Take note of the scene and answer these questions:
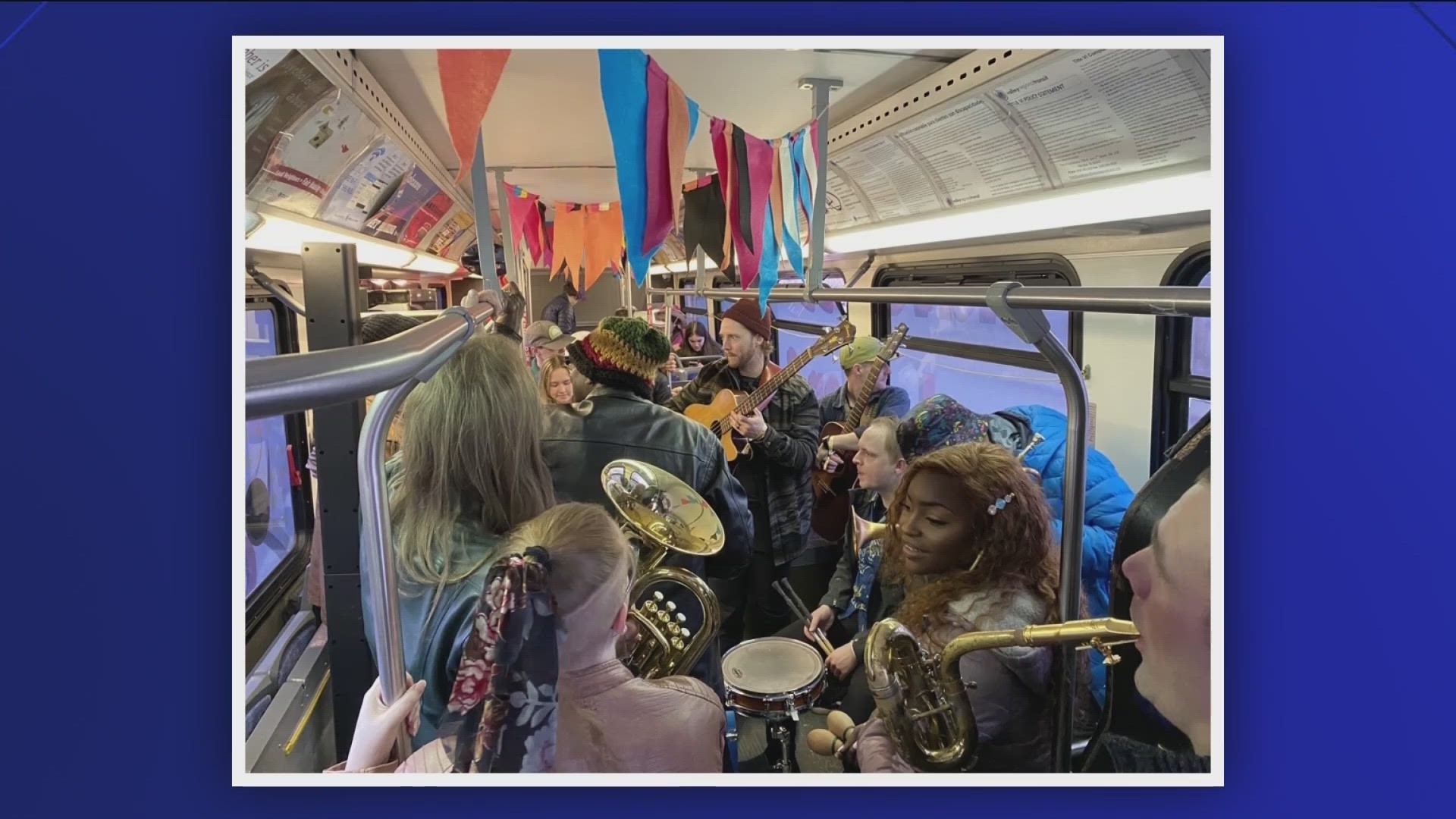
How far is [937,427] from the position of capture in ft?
4.38

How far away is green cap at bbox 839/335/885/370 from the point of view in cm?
156

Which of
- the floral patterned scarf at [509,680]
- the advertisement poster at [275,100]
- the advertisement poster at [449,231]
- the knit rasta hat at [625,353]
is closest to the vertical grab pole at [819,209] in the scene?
the knit rasta hat at [625,353]

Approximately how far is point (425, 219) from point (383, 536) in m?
0.77

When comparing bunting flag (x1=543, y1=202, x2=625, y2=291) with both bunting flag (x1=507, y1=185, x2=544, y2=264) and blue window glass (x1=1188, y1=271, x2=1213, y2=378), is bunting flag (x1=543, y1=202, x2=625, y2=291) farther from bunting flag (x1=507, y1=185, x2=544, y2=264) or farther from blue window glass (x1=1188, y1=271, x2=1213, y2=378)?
blue window glass (x1=1188, y1=271, x2=1213, y2=378)

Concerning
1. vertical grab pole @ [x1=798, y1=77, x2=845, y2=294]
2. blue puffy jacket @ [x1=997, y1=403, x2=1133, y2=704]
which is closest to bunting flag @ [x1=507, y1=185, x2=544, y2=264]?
vertical grab pole @ [x1=798, y1=77, x2=845, y2=294]

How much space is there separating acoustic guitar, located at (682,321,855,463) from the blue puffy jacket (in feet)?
1.62

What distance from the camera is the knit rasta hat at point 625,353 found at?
1436 millimetres

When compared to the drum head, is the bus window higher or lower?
higher

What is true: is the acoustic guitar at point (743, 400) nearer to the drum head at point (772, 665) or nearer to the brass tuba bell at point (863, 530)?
the brass tuba bell at point (863, 530)

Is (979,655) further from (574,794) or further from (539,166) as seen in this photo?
(539,166)

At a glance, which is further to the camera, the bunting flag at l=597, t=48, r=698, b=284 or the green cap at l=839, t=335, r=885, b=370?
the green cap at l=839, t=335, r=885, b=370
